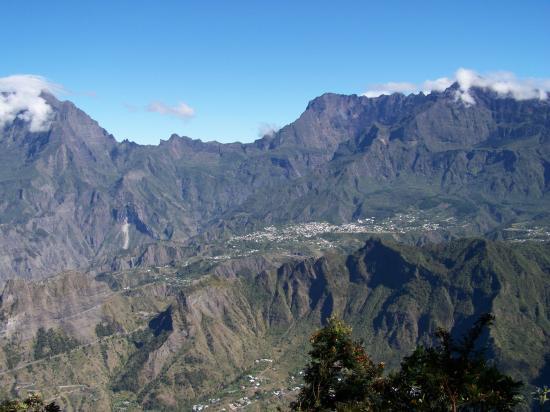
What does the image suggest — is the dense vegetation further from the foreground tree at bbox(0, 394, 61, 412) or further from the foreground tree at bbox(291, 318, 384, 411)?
the foreground tree at bbox(0, 394, 61, 412)

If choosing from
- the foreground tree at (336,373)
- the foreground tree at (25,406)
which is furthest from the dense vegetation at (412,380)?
the foreground tree at (25,406)

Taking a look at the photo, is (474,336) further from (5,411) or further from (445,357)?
(5,411)

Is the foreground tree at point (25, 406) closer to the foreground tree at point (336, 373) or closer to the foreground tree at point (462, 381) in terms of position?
the foreground tree at point (336, 373)

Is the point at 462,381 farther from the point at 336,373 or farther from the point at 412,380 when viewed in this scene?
the point at 336,373

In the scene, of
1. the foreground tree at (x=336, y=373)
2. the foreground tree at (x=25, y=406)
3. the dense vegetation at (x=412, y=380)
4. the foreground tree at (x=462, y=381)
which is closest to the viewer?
the foreground tree at (x=462, y=381)

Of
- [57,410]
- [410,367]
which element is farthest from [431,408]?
[57,410]
